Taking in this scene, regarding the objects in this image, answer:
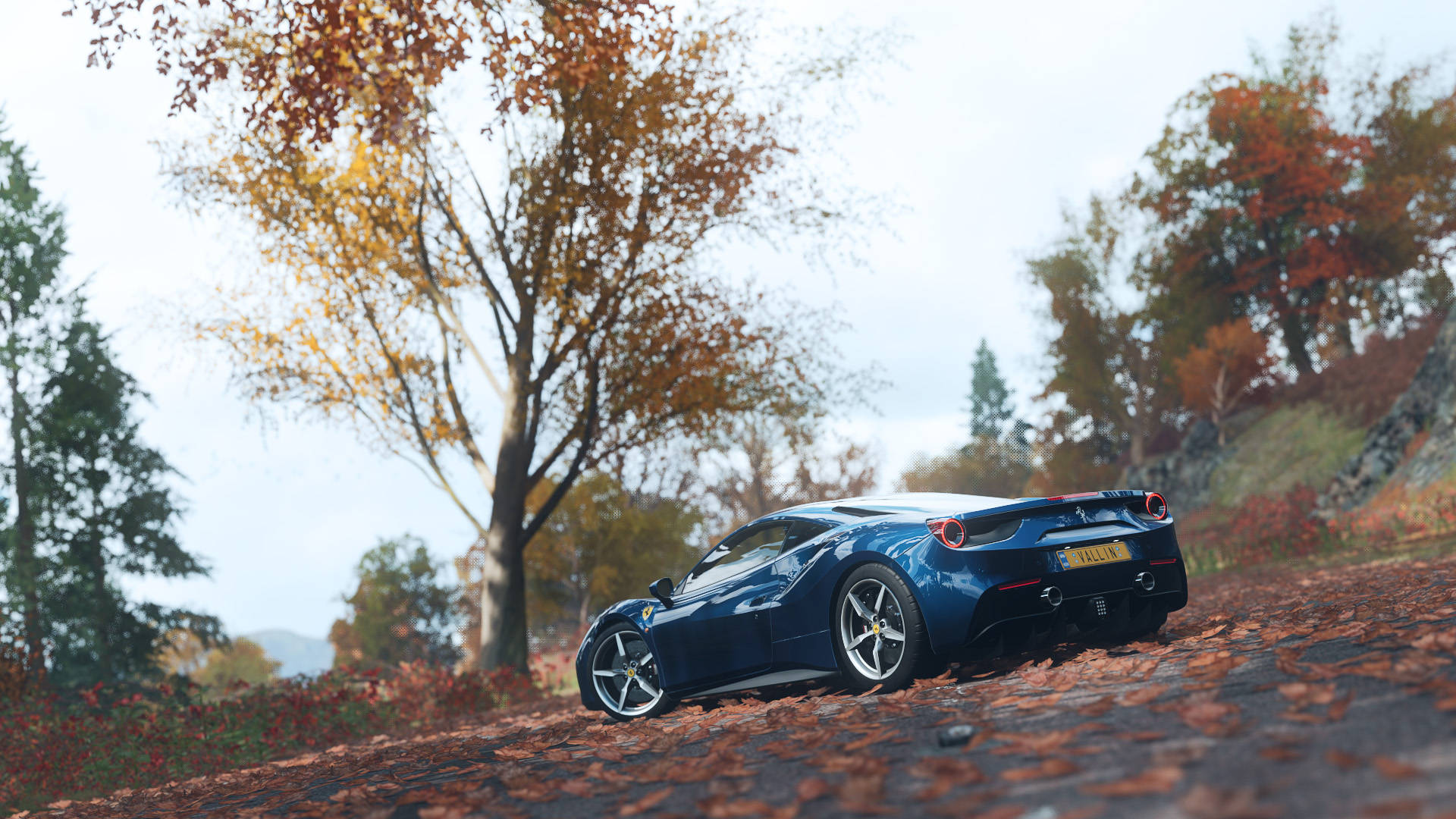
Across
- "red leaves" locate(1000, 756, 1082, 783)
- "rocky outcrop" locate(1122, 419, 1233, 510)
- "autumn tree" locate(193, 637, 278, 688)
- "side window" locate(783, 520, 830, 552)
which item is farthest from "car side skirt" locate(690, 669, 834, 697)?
"autumn tree" locate(193, 637, 278, 688)

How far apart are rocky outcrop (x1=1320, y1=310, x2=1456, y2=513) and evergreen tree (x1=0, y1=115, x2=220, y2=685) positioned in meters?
27.5

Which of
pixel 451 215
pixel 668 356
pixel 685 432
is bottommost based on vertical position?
pixel 685 432

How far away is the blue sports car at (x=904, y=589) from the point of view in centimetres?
565

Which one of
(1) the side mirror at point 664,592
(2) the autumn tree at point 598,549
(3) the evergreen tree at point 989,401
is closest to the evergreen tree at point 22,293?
(2) the autumn tree at point 598,549

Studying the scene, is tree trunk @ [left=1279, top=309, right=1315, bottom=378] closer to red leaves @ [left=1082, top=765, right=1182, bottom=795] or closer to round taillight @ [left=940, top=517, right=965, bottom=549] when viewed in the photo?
round taillight @ [left=940, top=517, right=965, bottom=549]

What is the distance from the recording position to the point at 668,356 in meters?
15.8

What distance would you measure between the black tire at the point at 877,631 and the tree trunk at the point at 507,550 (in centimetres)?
1008

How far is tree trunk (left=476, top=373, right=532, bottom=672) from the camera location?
1545 centimetres

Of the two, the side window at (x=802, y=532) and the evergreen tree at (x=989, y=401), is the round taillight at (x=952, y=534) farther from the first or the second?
the evergreen tree at (x=989, y=401)

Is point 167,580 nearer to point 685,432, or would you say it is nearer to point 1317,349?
point 685,432

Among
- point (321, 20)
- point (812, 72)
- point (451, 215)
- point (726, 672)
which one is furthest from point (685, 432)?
point (726, 672)

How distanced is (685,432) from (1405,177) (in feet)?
110

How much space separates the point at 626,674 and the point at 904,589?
9.30 feet

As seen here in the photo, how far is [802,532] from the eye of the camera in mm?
6688
